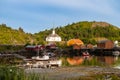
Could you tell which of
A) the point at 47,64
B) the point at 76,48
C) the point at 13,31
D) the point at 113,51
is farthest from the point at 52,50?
the point at 47,64

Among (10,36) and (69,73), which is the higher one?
(10,36)

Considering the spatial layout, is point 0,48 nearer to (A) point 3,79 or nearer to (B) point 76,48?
(B) point 76,48

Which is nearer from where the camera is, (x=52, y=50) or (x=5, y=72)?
(x=5, y=72)

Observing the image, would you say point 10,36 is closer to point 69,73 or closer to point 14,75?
point 69,73

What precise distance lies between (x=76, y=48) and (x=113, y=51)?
18785 millimetres

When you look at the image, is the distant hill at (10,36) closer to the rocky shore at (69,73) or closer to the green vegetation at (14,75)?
the rocky shore at (69,73)

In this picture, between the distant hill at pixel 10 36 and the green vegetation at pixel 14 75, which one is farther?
the distant hill at pixel 10 36

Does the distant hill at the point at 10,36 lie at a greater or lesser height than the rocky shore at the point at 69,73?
greater

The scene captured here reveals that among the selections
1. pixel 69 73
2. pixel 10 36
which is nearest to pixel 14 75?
pixel 69 73

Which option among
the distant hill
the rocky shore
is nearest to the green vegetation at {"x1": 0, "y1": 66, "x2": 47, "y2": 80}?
the rocky shore

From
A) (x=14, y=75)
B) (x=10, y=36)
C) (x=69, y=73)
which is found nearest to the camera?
(x=14, y=75)

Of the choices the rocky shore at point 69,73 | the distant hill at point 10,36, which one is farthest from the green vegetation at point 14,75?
the distant hill at point 10,36

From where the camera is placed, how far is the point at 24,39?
197125mm

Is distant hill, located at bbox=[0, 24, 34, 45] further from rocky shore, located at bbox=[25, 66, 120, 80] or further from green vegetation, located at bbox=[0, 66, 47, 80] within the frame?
green vegetation, located at bbox=[0, 66, 47, 80]
